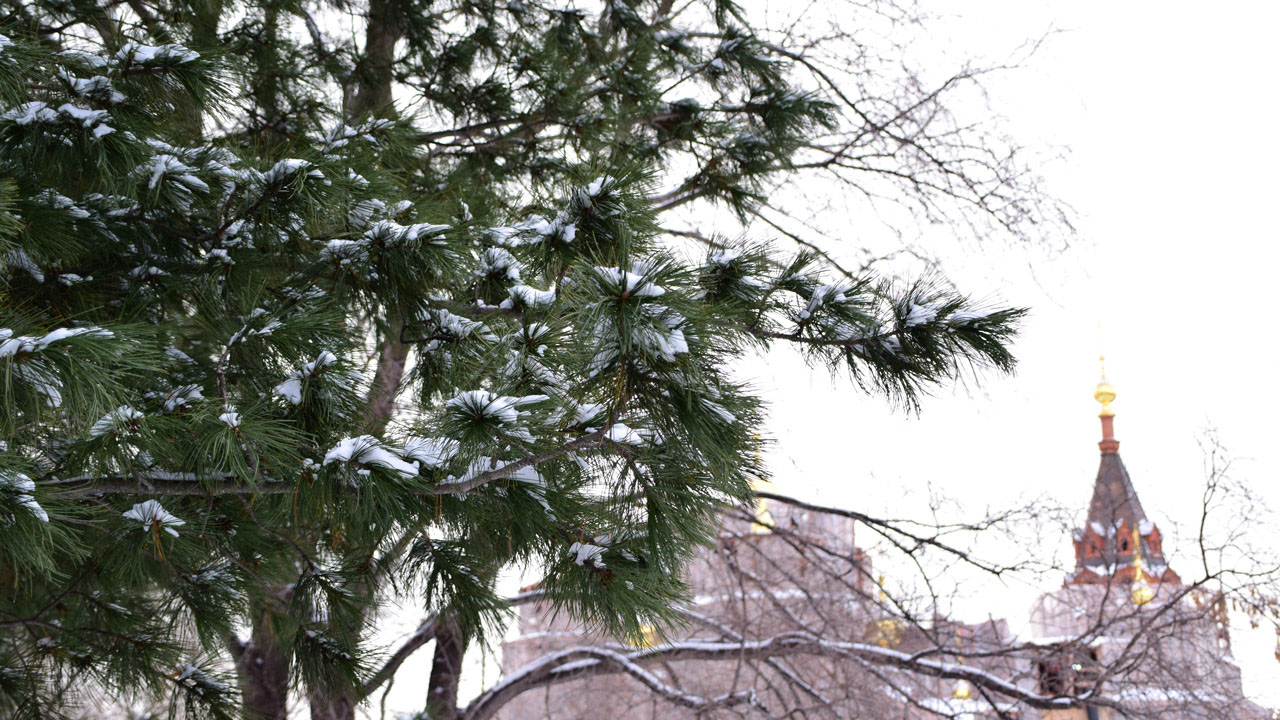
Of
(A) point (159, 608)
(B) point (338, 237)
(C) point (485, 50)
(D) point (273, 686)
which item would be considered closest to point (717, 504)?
(B) point (338, 237)

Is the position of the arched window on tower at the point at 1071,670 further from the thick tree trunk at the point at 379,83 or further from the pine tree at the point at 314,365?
the pine tree at the point at 314,365

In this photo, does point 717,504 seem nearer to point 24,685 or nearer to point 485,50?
point 24,685

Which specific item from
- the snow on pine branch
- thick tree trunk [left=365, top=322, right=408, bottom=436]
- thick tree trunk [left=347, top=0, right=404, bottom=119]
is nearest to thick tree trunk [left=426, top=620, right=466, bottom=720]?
thick tree trunk [left=365, top=322, right=408, bottom=436]

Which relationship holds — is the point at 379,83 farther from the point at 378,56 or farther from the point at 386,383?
the point at 386,383

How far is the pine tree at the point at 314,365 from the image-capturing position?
177 cm

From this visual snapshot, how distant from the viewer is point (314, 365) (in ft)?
7.37

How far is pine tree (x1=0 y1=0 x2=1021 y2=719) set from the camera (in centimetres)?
177

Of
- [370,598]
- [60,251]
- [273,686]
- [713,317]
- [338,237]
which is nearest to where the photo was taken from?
[713,317]

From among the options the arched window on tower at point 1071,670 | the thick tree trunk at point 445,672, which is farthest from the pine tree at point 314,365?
the arched window on tower at point 1071,670

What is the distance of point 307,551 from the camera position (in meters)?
2.95

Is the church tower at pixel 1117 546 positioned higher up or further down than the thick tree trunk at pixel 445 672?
higher up

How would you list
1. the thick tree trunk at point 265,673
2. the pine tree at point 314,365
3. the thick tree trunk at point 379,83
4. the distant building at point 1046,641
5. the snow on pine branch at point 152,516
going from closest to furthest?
the pine tree at point 314,365, the snow on pine branch at point 152,516, the thick tree trunk at point 379,83, the thick tree trunk at point 265,673, the distant building at point 1046,641

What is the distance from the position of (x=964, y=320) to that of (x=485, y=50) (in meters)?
2.85

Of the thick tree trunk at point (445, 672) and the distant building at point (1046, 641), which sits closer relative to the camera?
the distant building at point (1046, 641)
